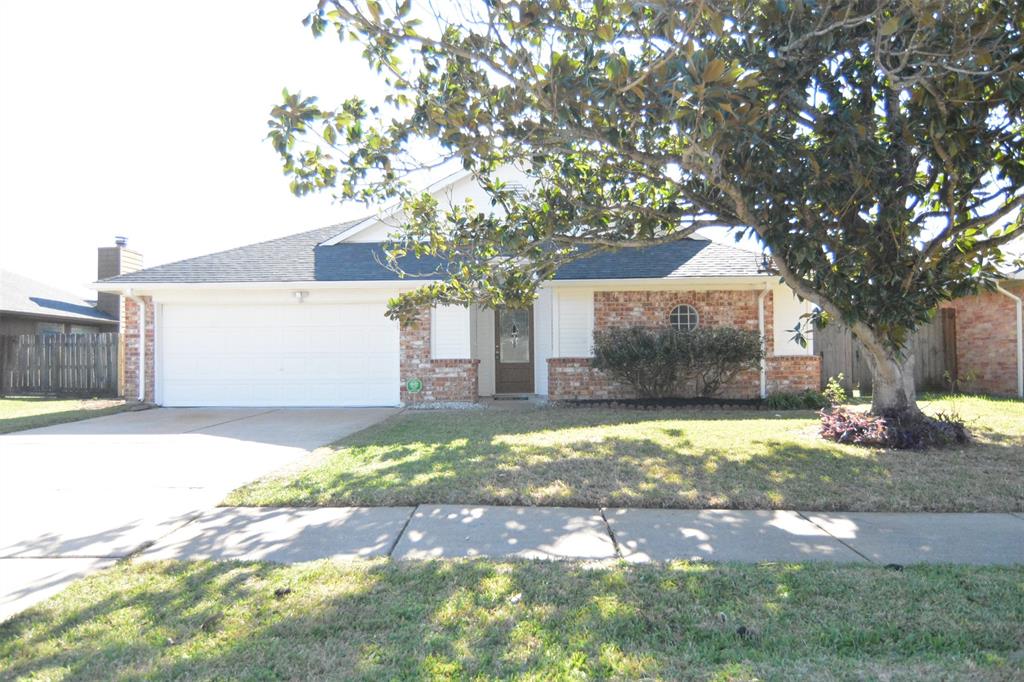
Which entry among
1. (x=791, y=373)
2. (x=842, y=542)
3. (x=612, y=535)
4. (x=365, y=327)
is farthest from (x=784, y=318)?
(x=612, y=535)

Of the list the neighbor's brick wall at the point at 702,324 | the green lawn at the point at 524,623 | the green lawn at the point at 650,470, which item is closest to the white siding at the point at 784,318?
the neighbor's brick wall at the point at 702,324

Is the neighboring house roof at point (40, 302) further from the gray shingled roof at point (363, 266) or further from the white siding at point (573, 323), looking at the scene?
the white siding at point (573, 323)

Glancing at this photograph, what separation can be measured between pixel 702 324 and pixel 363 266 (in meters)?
7.28

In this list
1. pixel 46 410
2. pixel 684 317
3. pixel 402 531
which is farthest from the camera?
pixel 684 317

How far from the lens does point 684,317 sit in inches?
504

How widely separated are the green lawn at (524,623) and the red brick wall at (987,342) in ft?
41.8

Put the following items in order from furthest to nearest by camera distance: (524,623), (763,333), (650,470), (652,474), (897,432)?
→ (763,333), (897,432), (650,470), (652,474), (524,623)

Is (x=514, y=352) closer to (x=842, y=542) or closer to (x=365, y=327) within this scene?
(x=365, y=327)

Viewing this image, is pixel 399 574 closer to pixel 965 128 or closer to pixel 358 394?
pixel 965 128

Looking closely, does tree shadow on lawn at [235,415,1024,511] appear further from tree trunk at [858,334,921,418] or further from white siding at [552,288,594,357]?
white siding at [552,288,594,357]

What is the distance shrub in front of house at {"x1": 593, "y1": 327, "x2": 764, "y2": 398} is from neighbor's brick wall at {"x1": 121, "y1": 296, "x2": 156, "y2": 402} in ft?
31.1

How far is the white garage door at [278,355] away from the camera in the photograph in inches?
504

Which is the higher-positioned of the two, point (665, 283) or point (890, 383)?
point (665, 283)

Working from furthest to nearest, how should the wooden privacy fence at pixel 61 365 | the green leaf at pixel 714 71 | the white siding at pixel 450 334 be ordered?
1. the wooden privacy fence at pixel 61 365
2. the white siding at pixel 450 334
3. the green leaf at pixel 714 71
